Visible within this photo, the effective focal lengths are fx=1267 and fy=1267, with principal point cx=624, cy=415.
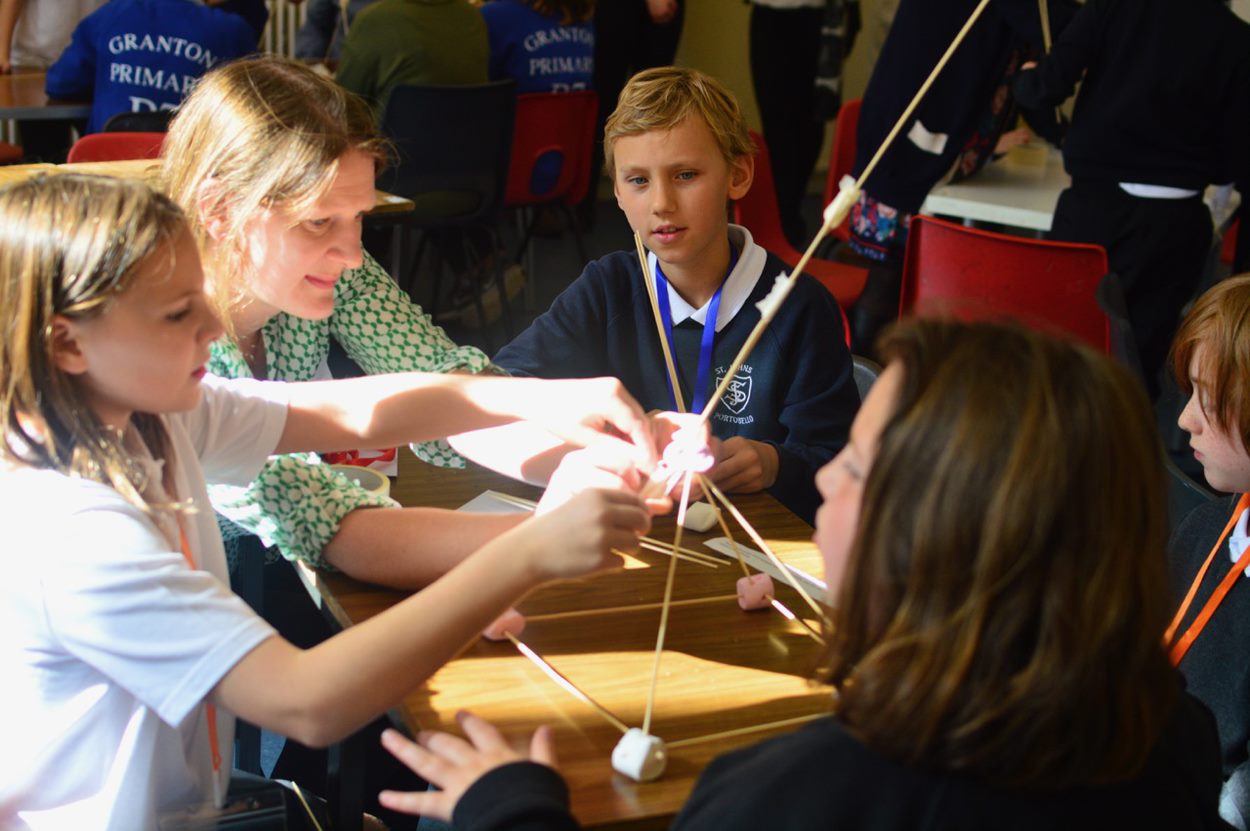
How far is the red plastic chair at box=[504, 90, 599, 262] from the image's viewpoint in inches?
174

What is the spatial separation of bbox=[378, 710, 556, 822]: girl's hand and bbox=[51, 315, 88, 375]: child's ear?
1.40 ft

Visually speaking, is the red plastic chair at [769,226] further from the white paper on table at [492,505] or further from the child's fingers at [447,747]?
the child's fingers at [447,747]

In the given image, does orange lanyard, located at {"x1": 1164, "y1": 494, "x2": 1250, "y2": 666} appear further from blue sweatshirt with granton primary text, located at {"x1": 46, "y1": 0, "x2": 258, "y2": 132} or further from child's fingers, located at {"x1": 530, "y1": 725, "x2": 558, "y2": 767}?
blue sweatshirt with granton primary text, located at {"x1": 46, "y1": 0, "x2": 258, "y2": 132}

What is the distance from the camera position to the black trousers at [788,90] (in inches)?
211

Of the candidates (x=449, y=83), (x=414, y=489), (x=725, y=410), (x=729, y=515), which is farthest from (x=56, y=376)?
(x=449, y=83)

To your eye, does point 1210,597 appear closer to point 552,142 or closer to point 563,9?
point 552,142

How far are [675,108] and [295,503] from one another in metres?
0.95

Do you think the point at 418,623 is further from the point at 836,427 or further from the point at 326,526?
the point at 836,427

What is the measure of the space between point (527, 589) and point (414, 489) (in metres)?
0.59

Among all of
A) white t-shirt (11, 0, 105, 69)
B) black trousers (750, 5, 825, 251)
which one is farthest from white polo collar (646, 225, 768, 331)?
white t-shirt (11, 0, 105, 69)

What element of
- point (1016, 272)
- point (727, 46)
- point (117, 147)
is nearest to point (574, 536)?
point (1016, 272)

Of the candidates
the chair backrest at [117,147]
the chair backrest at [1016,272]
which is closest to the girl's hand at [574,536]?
the chair backrest at [1016,272]

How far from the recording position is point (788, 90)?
17.9 feet

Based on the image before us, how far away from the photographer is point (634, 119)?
2.04m
